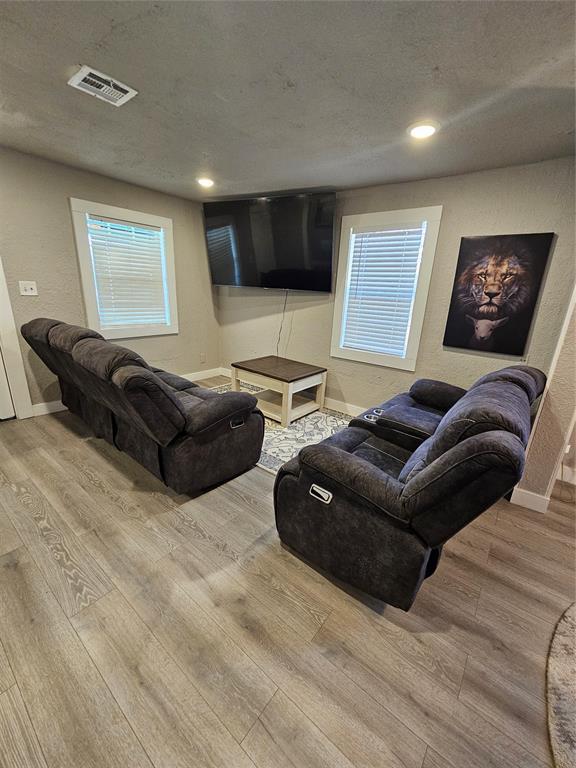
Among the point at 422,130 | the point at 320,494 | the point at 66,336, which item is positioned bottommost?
the point at 320,494

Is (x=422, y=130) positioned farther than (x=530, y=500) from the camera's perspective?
No

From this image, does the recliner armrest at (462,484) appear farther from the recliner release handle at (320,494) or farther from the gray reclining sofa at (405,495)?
the recliner release handle at (320,494)

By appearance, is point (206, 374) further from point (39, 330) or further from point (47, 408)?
point (39, 330)

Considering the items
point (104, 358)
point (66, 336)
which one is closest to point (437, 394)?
point (104, 358)

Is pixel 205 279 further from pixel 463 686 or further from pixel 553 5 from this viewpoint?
pixel 463 686

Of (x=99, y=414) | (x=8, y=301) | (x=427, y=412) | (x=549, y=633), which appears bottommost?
(x=549, y=633)

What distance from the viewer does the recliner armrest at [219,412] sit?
6.07 feet

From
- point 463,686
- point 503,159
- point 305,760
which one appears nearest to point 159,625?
point 305,760

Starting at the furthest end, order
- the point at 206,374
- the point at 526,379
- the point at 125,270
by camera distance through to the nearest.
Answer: the point at 206,374
the point at 125,270
the point at 526,379

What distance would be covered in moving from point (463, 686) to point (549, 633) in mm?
549

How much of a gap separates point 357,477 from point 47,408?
337 centimetres

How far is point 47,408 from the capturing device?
10.3 ft

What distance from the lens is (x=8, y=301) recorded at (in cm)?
273

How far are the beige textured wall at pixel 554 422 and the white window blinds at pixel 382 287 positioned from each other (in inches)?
52.5
